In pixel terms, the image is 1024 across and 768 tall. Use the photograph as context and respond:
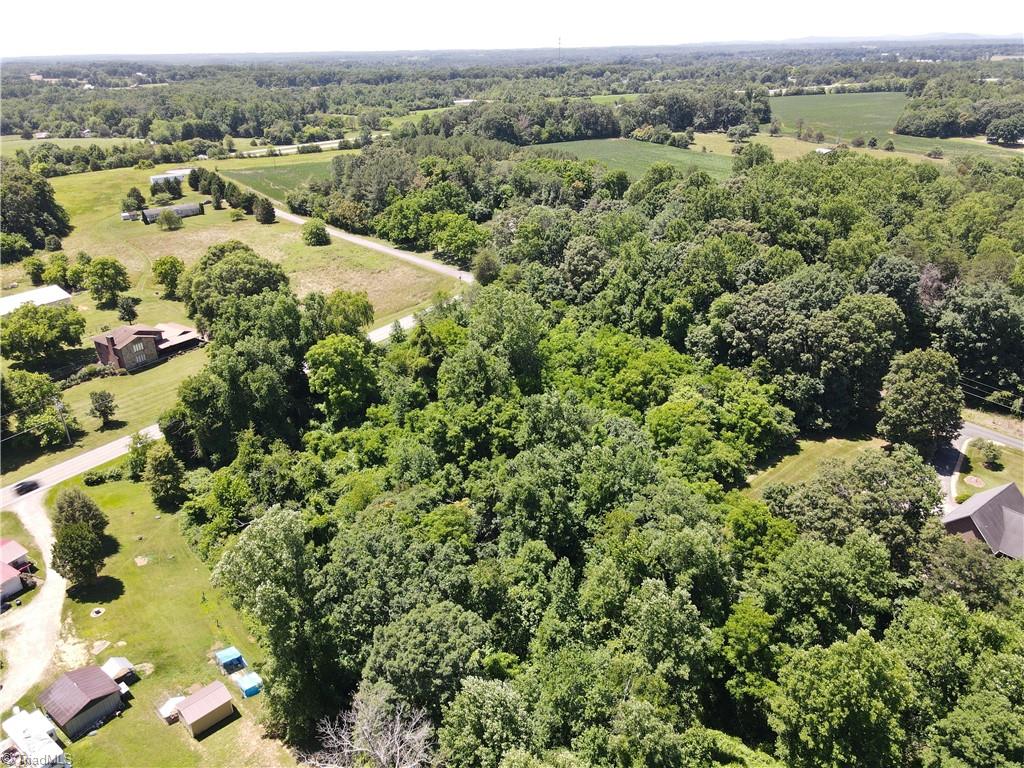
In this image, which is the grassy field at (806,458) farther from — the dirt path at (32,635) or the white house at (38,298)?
the white house at (38,298)

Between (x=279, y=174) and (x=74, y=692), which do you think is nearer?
(x=74, y=692)

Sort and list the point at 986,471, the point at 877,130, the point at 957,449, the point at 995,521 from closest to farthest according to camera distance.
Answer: the point at 995,521
the point at 986,471
the point at 957,449
the point at 877,130

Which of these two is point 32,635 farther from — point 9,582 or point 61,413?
point 61,413

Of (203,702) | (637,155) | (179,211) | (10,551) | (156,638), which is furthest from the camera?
(637,155)

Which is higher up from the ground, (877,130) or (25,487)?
(877,130)

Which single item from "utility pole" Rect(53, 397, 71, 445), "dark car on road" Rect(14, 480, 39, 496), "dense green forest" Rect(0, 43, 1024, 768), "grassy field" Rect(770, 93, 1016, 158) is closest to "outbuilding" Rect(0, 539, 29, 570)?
"dark car on road" Rect(14, 480, 39, 496)

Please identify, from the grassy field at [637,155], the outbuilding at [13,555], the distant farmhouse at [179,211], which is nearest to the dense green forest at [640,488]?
the outbuilding at [13,555]

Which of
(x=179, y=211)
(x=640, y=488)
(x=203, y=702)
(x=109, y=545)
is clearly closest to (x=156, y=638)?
(x=203, y=702)

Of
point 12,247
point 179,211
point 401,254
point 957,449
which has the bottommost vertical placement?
point 957,449
